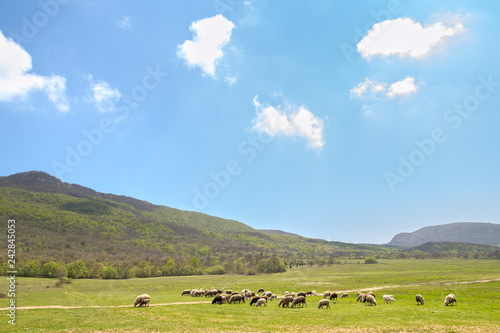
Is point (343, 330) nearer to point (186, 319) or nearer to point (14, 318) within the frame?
point (186, 319)

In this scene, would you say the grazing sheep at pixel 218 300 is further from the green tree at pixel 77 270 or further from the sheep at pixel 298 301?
the green tree at pixel 77 270

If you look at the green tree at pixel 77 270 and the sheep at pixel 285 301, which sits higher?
the sheep at pixel 285 301

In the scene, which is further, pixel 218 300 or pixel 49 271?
pixel 49 271

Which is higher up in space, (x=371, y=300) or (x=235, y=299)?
(x=371, y=300)

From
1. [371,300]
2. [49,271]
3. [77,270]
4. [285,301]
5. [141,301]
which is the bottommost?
[77,270]

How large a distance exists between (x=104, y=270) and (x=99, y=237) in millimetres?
89917

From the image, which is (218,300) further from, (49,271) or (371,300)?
(49,271)

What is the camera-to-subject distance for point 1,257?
8800 centimetres

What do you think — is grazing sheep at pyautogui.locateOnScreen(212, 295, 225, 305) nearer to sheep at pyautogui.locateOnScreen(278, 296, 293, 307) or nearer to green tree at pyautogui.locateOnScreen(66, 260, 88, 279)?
sheep at pyautogui.locateOnScreen(278, 296, 293, 307)

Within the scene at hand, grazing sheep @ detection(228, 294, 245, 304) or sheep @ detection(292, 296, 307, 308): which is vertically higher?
sheep @ detection(292, 296, 307, 308)

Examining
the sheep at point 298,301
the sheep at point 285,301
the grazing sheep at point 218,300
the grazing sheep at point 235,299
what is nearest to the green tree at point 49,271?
the grazing sheep at point 218,300

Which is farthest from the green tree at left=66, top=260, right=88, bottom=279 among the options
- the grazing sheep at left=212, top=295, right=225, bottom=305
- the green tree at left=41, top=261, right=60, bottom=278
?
the grazing sheep at left=212, top=295, right=225, bottom=305

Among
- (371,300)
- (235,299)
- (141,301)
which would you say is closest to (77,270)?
(141,301)

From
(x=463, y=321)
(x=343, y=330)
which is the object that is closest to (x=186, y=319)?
(x=343, y=330)
